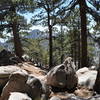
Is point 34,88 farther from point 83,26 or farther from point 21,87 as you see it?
point 83,26

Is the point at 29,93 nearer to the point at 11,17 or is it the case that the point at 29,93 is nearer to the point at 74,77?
the point at 74,77

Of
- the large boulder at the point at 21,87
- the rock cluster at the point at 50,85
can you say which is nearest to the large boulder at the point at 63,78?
the rock cluster at the point at 50,85

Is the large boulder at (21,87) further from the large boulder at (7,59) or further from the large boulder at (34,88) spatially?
the large boulder at (7,59)

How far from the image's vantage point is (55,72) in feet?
40.8

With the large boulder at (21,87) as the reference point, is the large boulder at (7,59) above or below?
above

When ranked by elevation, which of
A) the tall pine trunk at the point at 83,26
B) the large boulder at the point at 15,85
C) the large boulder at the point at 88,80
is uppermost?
the tall pine trunk at the point at 83,26

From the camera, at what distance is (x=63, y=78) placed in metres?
12.5

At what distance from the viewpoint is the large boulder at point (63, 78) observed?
1240 centimetres

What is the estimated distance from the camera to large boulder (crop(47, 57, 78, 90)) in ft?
40.7

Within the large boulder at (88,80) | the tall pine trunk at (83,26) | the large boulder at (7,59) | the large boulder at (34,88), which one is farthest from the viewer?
the tall pine trunk at (83,26)

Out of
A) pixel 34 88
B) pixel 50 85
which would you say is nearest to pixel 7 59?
pixel 50 85

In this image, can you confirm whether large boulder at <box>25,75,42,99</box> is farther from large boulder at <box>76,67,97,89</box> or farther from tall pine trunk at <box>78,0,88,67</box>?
tall pine trunk at <box>78,0,88,67</box>

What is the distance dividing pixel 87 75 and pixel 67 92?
7.78ft

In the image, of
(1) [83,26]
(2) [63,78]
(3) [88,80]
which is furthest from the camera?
(1) [83,26]
